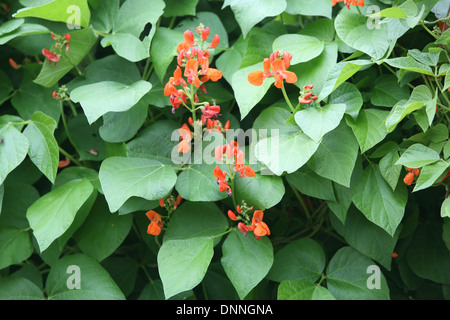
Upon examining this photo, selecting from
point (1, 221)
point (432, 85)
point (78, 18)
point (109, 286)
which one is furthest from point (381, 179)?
point (1, 221)

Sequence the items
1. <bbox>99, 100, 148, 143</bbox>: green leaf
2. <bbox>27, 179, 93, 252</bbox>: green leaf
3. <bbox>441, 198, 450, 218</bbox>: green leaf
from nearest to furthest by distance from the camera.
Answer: <bbox>441, 198, 450, 218</bbox>: green leaf < <bbox>27, 179, 93, 252</bbox>: green leaf < <bbox>99, 100, 148, 143</bbox>: green leaf

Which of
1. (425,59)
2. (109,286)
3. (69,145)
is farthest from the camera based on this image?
(69,145)

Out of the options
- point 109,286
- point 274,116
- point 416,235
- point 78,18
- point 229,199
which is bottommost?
point 416,235

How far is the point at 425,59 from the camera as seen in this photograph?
93 cm

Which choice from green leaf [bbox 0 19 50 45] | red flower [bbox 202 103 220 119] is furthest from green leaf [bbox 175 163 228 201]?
green leaf [bbox 0 19 50 45]

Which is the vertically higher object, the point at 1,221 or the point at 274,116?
the point at 274,116

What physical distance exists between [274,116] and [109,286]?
0.50 meters

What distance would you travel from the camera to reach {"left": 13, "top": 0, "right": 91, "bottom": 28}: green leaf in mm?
1021

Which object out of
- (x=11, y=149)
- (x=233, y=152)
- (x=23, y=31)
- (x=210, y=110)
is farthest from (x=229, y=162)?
(x=23, y=31)

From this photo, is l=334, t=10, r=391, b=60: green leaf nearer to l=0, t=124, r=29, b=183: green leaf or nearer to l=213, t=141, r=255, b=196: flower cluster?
l=213, t=141, r=255, b=196: flower cluster

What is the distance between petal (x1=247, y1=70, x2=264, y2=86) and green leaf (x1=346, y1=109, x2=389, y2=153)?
0.19 meters

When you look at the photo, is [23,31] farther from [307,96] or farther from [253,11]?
[307,96]

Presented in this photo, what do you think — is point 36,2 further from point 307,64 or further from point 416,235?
point 416,235

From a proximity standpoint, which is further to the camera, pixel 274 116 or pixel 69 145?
pixel 69 145
